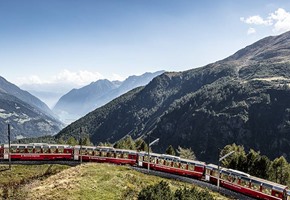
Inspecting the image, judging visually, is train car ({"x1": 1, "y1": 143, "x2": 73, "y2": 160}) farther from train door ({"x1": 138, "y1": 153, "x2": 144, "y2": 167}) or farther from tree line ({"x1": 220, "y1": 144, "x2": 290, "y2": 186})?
tree line ({"x1": 220, "y1": 144, "x2": 290, "y2": 186})

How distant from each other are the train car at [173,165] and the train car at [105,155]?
2325mm

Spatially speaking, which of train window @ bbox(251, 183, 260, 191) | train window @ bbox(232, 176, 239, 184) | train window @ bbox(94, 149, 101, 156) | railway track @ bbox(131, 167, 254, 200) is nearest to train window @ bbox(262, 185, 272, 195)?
train window @ bbox(251, 183, 260, 191)

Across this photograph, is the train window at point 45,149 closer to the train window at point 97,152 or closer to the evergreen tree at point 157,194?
the train window at point 97,152

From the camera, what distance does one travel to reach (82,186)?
43531mm

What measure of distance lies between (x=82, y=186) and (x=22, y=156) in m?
28.4

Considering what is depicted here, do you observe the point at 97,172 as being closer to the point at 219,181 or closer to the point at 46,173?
the point at 46,173

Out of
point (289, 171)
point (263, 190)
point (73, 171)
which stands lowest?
point (289, 171)

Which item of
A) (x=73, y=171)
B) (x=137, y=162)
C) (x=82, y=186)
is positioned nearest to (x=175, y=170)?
(x=137, y=162)

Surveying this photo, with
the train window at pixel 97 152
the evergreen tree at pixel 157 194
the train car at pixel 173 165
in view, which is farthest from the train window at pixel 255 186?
the train window at pixel 97 152

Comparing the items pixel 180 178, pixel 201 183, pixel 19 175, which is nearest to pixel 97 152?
pixel 180 178

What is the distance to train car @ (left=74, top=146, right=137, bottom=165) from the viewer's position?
225 feet

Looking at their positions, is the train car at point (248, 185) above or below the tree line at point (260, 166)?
above

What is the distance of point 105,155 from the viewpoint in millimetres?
71500

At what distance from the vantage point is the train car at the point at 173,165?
203 feet
